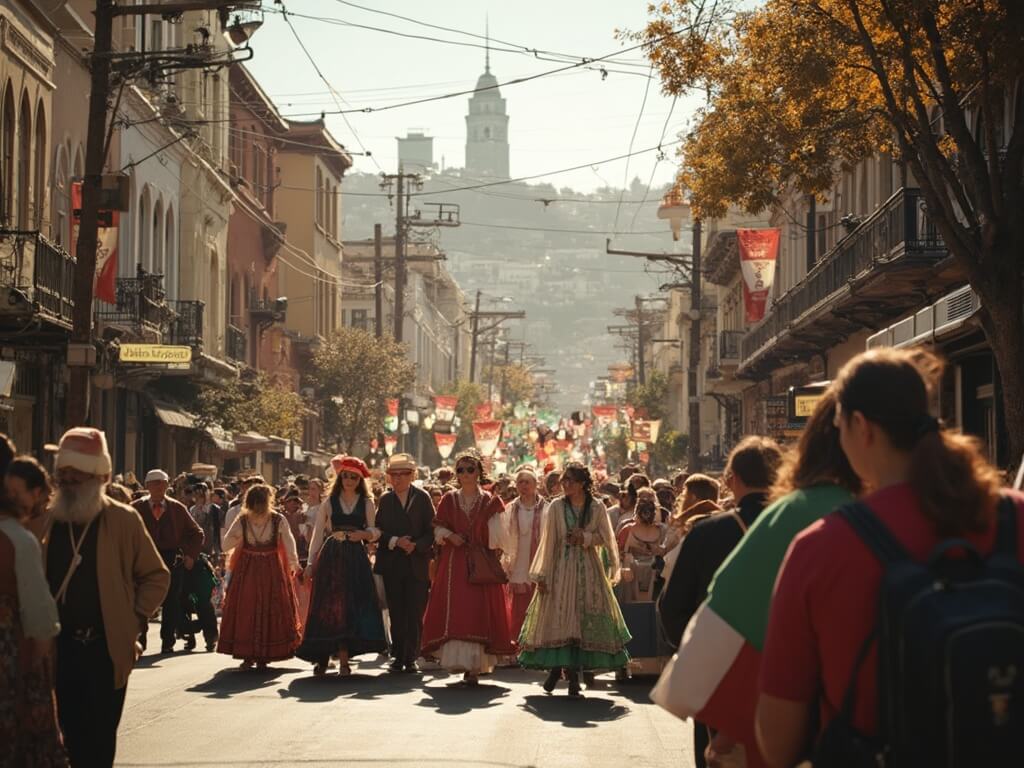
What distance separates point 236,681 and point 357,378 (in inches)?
1773

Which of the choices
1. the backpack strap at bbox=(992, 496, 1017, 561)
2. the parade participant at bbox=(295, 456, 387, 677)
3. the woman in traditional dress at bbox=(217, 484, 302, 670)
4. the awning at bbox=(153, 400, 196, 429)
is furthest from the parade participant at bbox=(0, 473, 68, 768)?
the awning at bbox=(153, 400, 196, 429)

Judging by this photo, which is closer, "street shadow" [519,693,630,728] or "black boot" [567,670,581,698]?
"street shadow" [519,693,630,728]

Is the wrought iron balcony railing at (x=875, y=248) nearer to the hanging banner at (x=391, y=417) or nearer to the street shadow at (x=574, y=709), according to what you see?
the street shadow at (x=574, y=709)

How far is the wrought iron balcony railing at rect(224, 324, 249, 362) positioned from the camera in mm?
47438

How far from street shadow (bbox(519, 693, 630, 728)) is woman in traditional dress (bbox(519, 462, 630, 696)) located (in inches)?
8.9

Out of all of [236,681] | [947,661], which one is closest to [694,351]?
[236,681]

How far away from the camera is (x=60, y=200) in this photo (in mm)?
30531

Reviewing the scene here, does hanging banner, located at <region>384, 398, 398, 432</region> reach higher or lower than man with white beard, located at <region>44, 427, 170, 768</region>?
higher

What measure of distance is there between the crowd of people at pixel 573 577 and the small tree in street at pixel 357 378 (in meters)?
41.0

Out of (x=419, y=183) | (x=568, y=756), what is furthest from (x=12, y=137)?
(x=419, y=183)

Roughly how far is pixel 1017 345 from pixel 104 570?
991 cm

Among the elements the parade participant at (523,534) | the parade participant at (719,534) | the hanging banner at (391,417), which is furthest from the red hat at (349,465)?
the hanging banner at (391,417)

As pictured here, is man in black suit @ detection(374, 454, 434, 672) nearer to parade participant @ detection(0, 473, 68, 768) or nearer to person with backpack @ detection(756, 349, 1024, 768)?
parade participant @ detection(0, 473, 68, 768)

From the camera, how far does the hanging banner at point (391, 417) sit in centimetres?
6228
